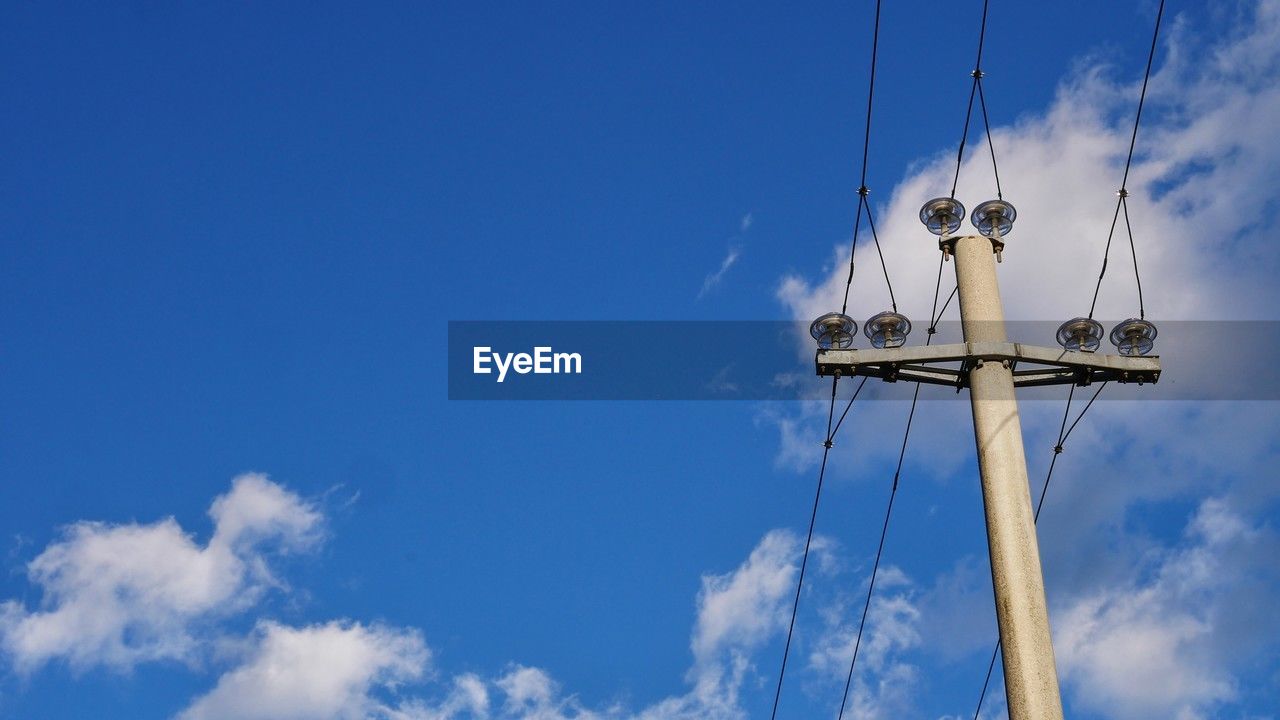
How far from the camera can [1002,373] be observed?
1315 cm

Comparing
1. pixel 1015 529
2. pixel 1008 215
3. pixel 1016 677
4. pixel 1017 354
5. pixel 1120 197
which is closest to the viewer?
pixel 1016 677

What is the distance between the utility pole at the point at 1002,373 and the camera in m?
11.7

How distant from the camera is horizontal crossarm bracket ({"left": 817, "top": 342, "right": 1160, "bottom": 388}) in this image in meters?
13.2

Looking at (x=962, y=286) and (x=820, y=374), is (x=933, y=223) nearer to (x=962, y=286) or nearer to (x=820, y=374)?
(x=962, y=286)

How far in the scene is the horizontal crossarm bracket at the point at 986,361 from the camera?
13.2m

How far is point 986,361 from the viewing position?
1316cm

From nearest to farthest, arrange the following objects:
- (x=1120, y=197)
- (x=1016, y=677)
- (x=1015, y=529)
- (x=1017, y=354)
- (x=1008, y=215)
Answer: (x=1016, y=677) < (x=1015, y=529) < (x=1017, y=354) < (x=1008, y=215) < (x=1120, y=197)

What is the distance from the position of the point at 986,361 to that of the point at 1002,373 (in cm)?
18

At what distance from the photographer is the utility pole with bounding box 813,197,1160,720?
11.7 m

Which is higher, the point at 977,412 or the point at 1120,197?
the point at 1120,197

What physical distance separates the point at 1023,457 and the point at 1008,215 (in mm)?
2694

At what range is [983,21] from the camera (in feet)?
47.8

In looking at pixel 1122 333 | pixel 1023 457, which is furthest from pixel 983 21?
pixel 1023 457

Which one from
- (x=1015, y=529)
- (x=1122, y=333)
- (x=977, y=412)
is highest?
(x=1122, y=333)
